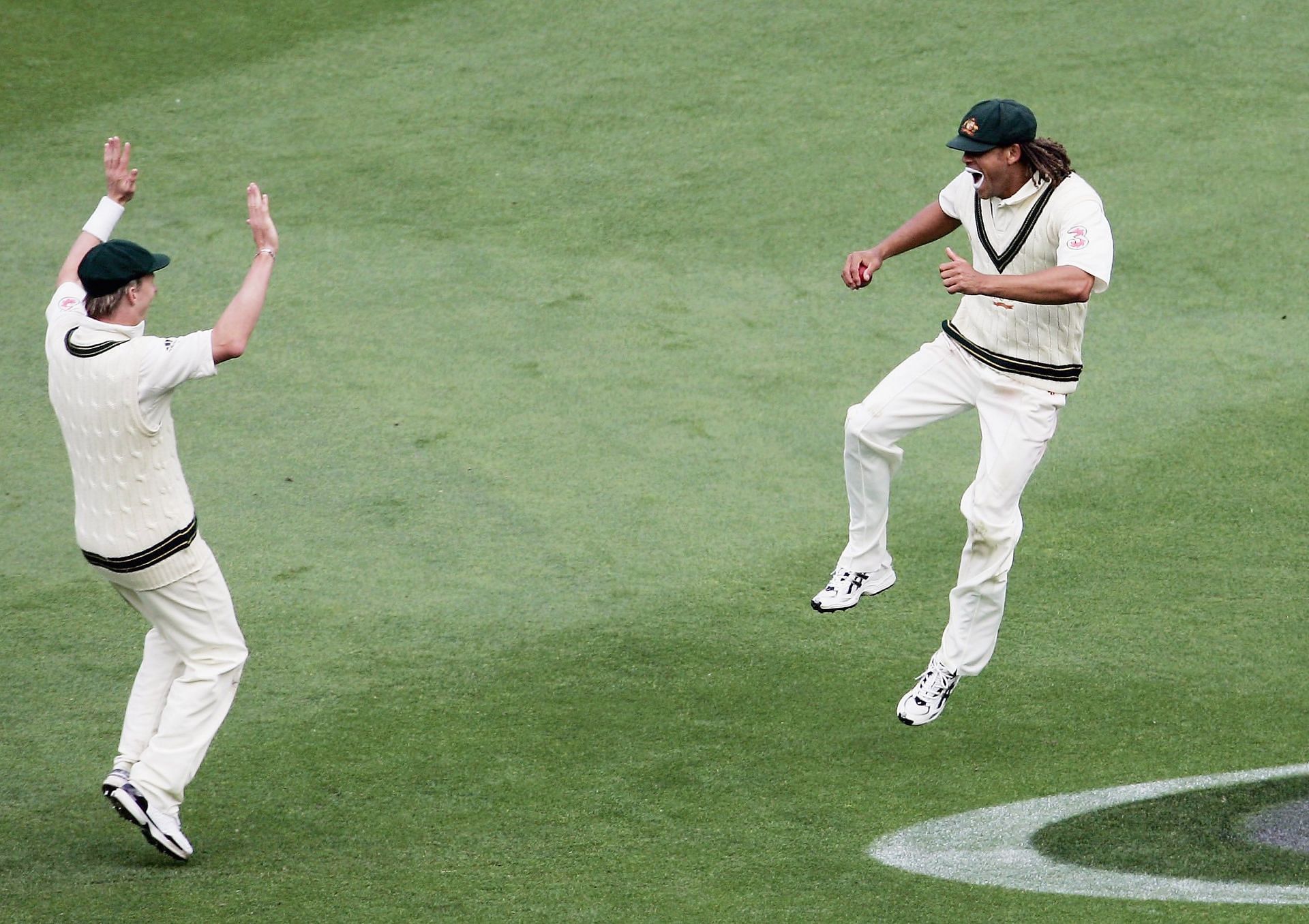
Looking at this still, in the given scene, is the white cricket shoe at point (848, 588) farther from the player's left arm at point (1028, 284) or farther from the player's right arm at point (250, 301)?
the player's right arm at point (250, 301)

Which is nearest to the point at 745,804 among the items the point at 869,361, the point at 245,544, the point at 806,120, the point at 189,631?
the point at 189,631

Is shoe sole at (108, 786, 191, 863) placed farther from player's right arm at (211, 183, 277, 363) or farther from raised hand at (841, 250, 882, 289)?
raised hand at (841, 250, 882, 289)

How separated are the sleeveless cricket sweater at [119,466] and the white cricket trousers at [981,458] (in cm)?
257

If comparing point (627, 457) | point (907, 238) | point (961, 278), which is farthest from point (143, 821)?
point (627, 457)

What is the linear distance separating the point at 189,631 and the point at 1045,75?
915cm

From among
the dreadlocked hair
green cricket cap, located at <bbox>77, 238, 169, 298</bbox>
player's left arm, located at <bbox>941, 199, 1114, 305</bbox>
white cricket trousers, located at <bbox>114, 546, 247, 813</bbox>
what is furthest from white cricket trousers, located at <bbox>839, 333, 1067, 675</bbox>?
green cricket cap, located at <bbox>77, 238, 169, 298</bbox>

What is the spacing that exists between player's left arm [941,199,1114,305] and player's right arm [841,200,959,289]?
0.67 m

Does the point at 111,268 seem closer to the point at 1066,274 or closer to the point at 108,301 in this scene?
the point at 108,301

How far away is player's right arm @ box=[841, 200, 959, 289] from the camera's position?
20.4 ft

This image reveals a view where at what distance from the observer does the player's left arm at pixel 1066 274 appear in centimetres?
525

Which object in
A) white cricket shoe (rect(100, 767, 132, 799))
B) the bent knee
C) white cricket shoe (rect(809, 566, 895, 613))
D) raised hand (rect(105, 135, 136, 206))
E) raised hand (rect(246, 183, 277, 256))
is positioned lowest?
white cricket shoe (rect(809, 566, 895, 613))

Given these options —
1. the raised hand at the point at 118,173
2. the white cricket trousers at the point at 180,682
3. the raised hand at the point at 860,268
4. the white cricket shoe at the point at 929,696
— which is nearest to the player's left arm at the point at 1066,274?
the raised hand at the point at 860,268

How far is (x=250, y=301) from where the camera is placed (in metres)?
5.12

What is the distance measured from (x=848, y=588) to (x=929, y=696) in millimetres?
618
